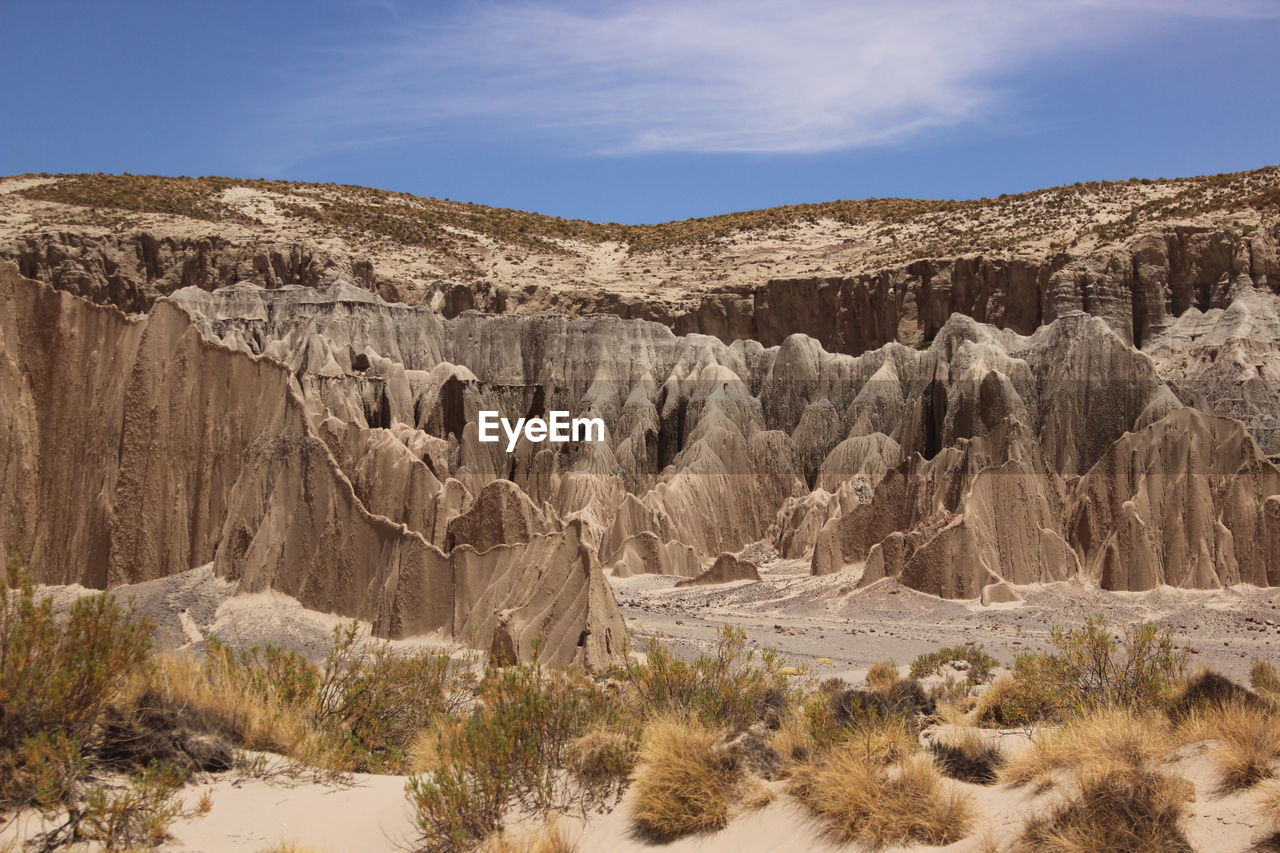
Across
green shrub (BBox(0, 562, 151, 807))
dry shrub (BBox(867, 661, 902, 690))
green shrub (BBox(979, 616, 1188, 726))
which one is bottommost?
dry shrub (BBox(867, 661, 902, 690))

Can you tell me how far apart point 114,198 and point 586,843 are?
92.1 meters

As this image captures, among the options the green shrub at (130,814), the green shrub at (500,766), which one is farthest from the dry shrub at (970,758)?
the green shrub at (130,814)

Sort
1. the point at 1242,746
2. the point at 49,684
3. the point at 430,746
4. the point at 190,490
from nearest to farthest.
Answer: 1. the point at 1242,746
2. the point at 49,684
3. the point at 430,746
4. the point at 190,490

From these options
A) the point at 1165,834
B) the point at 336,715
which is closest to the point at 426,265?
the point at 336,715

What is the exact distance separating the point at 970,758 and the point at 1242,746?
7.74 ft

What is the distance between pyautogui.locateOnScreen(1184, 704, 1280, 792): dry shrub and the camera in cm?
827

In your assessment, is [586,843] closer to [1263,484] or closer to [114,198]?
[1263,484]

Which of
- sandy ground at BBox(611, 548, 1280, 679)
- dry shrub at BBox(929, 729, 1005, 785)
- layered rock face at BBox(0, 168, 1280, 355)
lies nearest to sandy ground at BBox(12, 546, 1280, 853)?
sandy ground at BBox(611, 548, 1280, 679)

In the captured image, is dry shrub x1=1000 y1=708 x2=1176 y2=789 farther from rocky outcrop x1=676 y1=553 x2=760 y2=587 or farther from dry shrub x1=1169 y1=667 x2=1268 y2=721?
rocky outcrop x1=676 y1=553 x2=760 y2=587

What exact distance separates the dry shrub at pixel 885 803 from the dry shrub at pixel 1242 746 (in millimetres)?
1888

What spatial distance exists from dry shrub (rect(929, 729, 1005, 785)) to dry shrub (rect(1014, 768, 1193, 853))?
1.57m

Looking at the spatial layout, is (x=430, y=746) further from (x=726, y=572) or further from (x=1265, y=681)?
(x=726, y=572)

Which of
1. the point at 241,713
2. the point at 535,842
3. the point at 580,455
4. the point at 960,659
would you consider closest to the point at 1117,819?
the point at 535,842

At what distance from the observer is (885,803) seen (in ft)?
28.3
